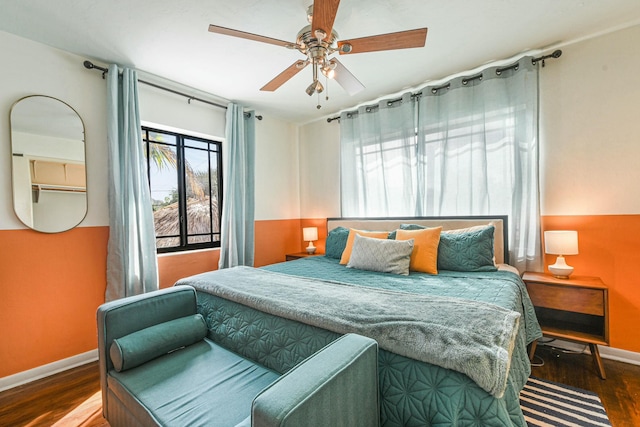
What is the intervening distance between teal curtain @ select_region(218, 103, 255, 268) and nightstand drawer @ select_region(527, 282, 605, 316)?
9.54 ft

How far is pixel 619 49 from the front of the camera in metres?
2.11

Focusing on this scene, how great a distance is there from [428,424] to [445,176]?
242 centimetres

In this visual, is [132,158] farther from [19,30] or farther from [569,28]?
[569,28]

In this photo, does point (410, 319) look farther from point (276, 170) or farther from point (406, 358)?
point (276, 170)

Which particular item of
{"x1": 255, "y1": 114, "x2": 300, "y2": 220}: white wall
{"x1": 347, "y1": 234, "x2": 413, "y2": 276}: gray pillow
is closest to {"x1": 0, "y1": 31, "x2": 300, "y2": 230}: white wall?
{"x1": 255, "y1": 114, "x2": 300, "y2": 220}: white wall

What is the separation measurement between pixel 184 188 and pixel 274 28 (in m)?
1.99

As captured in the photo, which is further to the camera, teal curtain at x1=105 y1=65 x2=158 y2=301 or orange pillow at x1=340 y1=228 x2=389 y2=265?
orange pillow at x1=340 y1=228 x2=389 y2=265

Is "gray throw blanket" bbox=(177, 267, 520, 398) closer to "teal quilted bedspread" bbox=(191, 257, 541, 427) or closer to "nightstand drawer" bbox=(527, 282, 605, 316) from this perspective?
"teal quilted bedspread" bbox=(191, 257, 541, 427)

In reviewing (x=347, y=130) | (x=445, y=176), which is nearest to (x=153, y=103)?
(x=347, y=130)

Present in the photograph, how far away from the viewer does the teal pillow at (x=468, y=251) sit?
2.20 metres

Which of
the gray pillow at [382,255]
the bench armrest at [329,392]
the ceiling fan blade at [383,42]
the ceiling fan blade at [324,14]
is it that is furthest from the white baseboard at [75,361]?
the ceiling fan blade at [324,14]

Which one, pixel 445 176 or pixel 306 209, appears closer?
pixel 445 176

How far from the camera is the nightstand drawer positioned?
1.93m

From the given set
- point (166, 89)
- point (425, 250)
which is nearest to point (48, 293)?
point (166, 89)
